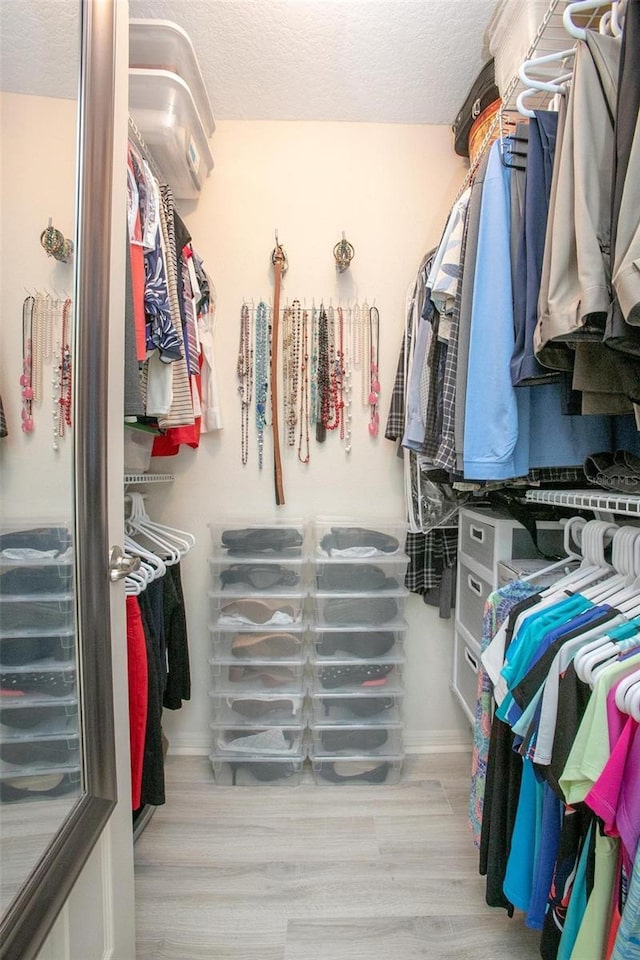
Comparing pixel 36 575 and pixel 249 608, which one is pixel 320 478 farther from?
pixel 36 575

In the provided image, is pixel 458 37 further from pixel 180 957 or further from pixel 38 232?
pixel 180 957

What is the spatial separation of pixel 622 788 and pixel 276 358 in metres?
1.64

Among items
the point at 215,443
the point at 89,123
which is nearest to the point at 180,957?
the point at 215,443

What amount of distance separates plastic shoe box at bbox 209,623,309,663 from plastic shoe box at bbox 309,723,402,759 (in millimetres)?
297

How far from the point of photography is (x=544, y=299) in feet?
2.61

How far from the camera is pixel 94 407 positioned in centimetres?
84

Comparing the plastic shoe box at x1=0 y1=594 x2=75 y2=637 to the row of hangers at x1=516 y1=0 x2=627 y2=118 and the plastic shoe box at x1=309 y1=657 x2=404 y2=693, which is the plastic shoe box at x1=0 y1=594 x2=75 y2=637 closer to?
the plastic shoe box at x1=309 y1=657 x2=404 y2=693

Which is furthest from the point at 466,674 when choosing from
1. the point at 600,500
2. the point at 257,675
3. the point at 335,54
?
the point at 335,54

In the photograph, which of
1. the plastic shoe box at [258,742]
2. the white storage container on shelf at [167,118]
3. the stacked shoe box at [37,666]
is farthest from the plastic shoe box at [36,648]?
the white storage container on shelf at [167,118]

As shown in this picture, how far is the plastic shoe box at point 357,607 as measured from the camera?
5.51 feet

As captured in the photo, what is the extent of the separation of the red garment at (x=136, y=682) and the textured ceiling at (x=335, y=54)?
1.84m

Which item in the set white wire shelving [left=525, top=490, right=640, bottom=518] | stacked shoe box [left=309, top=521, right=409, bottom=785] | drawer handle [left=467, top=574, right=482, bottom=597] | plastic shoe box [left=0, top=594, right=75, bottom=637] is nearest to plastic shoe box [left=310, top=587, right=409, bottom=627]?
stacked shoe box [left=309, top=521, right=409, bottom=785]

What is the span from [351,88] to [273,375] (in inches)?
43.3

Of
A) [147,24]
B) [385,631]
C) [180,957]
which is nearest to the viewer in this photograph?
[180,957]
